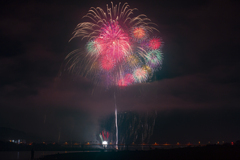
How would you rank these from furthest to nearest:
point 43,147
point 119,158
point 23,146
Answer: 1. point 23,146
2. point 43,147
3. point 119,158

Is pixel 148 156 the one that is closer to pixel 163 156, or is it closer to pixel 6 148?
pixel 163 156

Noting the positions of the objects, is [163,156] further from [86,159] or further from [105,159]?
[86,159]

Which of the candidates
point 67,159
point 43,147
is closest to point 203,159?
point 67,159

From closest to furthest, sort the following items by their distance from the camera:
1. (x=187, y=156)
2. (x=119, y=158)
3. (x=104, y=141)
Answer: (x=187, y=156), (x=119, y=158), (x=104, y=141)

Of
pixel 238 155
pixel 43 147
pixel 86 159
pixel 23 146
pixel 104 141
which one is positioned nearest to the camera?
pixel 238 155

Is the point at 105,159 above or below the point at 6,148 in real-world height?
above

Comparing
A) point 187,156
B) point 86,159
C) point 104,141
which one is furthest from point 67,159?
point 104,141

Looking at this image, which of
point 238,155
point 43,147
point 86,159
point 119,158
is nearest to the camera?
point 238,155

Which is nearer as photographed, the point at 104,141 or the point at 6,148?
the point at 104,141

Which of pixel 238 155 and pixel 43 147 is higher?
pixel 238 155
